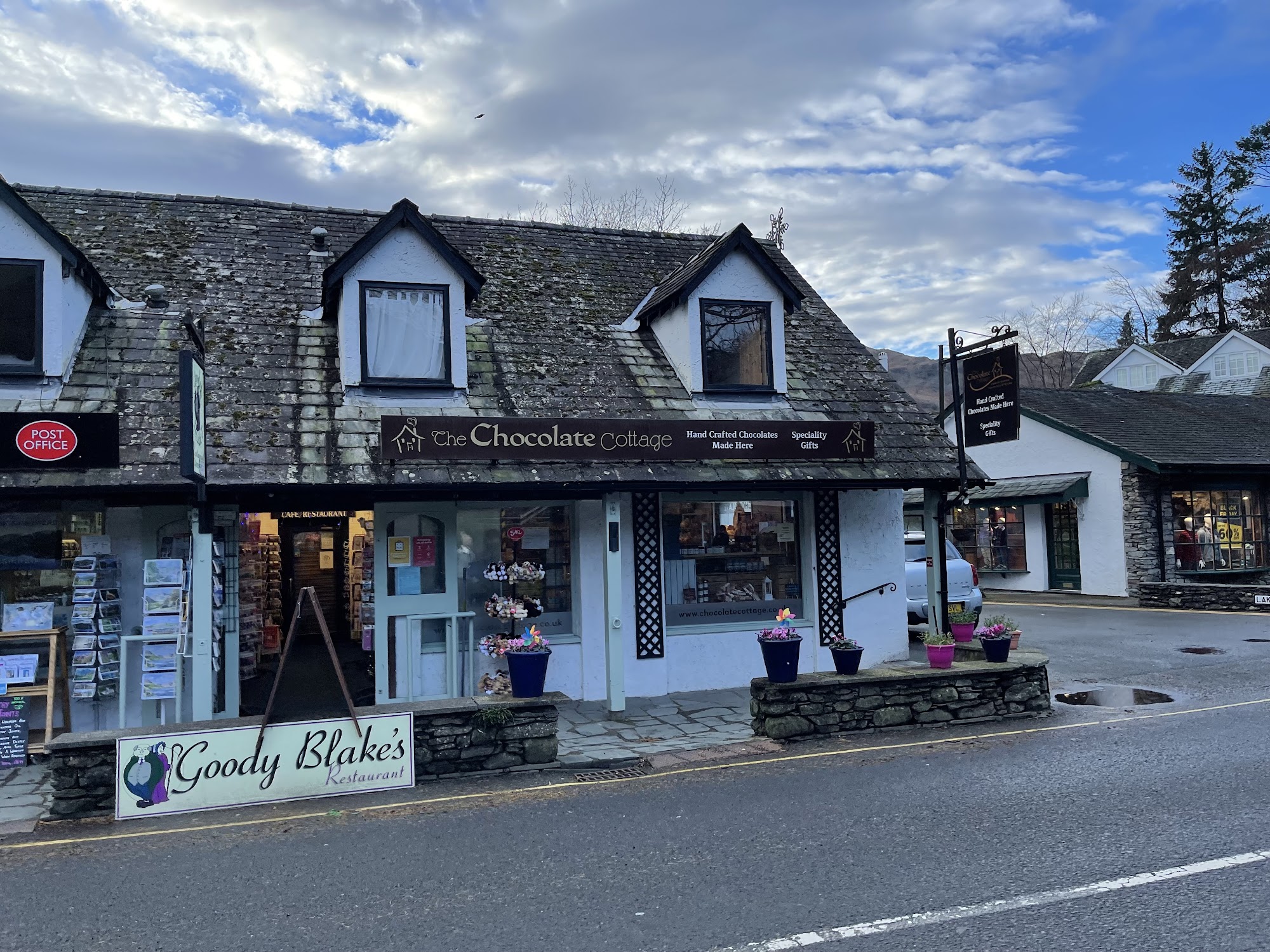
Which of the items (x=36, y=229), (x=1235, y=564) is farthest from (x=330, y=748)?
(x=1235, y=564)

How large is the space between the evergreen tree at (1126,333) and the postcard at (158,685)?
217ft

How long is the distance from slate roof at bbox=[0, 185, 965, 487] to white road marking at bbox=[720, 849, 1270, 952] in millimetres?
6342

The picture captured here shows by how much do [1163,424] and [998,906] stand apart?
24.6m

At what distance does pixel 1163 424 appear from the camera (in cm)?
2570

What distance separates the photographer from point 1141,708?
10352mm

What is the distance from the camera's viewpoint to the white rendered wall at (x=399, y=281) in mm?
10883

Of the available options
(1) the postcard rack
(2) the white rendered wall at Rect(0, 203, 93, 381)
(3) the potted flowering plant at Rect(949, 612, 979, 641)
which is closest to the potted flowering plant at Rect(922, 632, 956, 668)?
(3) the potted flowering plant at Rect(949, 612, 979, 641)

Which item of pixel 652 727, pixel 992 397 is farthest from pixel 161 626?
pixel 992 397

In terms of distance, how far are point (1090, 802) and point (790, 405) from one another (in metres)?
6.68

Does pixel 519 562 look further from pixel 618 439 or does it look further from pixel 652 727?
pixel 652 727

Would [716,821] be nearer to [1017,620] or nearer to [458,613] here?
[458,613]

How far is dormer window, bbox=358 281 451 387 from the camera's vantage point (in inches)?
432

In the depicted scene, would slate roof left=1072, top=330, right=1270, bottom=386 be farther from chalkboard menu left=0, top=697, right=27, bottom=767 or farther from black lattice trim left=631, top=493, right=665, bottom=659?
chalkboard menu left=0, top=697, right=27, bottom=767

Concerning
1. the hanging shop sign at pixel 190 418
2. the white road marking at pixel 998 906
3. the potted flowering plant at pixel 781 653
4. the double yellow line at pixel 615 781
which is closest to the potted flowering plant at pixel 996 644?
the double yellow line at pixel 615 781
